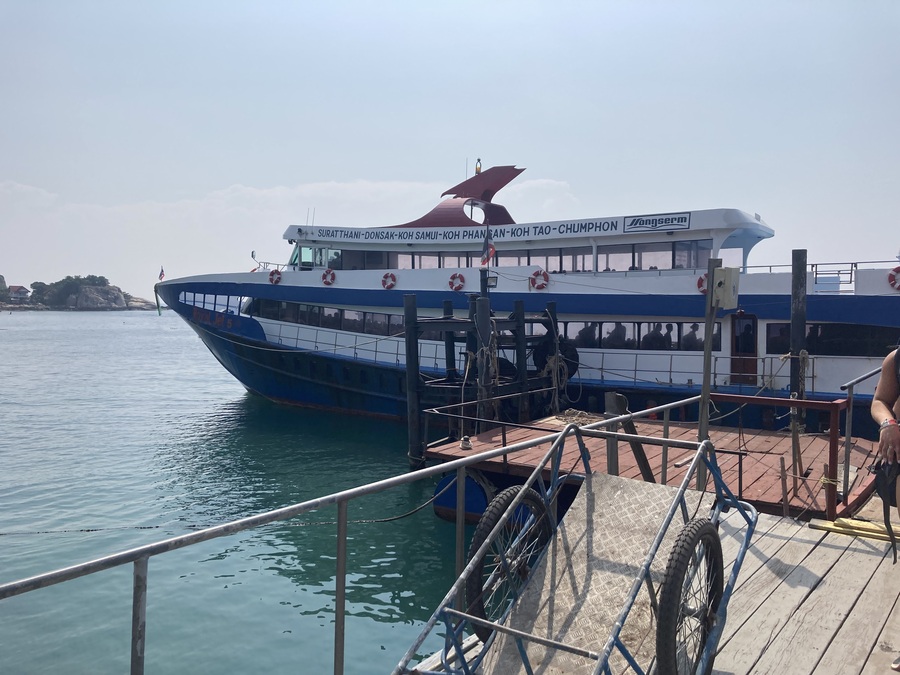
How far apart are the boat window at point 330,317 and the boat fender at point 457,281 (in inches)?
156

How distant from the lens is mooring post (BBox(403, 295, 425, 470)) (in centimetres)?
1445

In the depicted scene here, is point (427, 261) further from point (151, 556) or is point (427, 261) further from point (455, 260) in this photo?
point (151, 556)

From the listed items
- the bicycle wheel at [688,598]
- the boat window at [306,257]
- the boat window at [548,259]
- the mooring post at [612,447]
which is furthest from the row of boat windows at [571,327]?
the bicycle wheel at [688,598]

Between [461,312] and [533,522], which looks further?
[461,312]

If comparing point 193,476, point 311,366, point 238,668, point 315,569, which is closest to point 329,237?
point 311,366

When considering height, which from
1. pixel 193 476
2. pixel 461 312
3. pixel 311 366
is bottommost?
pixel 193 476

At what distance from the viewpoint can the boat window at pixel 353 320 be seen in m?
21.2

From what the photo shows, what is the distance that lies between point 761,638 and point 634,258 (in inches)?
615

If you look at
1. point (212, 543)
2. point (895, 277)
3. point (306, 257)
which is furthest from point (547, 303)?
point (212, 543)

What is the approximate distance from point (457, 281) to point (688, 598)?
16.6 m

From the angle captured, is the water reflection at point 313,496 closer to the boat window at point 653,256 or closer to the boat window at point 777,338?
the boat window at point 653,256

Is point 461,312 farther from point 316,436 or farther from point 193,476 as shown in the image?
point 193,476

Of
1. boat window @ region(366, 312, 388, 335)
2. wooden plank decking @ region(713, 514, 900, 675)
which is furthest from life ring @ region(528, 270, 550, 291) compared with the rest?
wooden plank decking @ region(713, 514, 900, 675)

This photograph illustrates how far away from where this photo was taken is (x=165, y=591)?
30.8 feet
